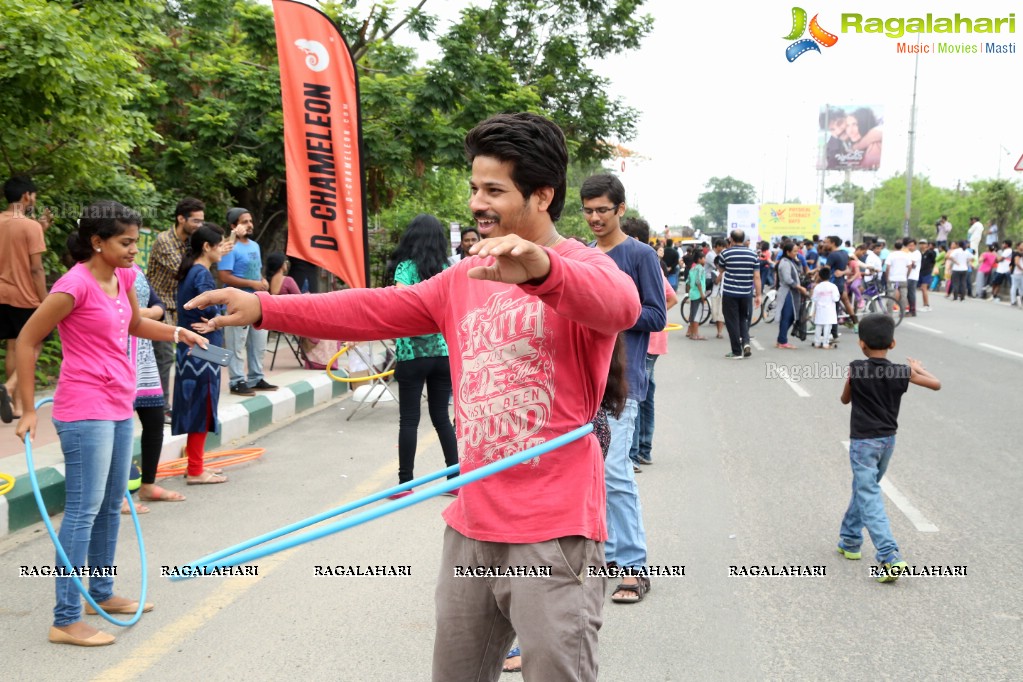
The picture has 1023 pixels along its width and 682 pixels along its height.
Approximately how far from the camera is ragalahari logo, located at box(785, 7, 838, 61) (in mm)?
25547

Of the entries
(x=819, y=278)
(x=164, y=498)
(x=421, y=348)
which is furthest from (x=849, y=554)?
(x=819, y=278)

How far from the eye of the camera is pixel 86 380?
416 cm

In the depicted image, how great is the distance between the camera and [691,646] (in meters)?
4.14

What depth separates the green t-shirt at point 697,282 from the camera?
18203 mm

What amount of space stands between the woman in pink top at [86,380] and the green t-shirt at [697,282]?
582 inches

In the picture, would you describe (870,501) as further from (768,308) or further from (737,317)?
(768,308)

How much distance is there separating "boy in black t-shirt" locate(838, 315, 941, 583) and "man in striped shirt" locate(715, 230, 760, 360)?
8973mm

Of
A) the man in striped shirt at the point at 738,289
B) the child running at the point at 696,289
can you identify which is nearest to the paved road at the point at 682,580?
the man in striped shirt at the point at 738,289

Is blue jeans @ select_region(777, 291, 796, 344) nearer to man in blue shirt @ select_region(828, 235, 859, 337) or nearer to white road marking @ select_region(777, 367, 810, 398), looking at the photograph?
man in blue shirt @ select_region(828, 235, 859, 337)

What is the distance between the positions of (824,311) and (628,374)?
11983 millimetres

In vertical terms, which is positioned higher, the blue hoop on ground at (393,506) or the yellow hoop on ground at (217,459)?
the blue hoop on ground at (393,506)

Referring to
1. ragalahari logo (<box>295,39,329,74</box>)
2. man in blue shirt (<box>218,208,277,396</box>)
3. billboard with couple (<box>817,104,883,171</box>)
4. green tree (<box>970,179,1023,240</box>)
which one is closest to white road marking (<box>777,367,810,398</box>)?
man in blue shirt (<box>218,208,277,396</box>)

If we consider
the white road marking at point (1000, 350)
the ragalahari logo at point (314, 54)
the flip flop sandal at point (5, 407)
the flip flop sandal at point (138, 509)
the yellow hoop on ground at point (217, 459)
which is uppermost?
the ragalahari logo at point (314, 54)

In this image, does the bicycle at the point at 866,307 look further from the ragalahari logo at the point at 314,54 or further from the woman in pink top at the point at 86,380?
the woman in pink top at the point at 86,380
